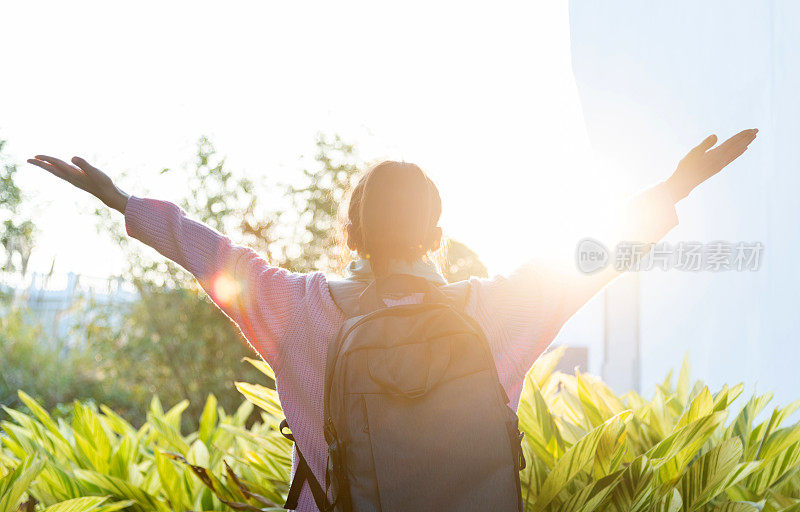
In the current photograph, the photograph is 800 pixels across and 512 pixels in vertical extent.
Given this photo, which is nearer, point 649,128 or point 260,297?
point 260,297

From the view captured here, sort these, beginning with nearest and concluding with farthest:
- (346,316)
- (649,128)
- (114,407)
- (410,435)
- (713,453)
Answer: (410,435), (346,316), (713,453), (649,128), (114,407)

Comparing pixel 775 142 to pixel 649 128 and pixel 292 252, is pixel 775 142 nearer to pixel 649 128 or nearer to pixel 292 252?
pixel 649 128

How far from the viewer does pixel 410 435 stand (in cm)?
133

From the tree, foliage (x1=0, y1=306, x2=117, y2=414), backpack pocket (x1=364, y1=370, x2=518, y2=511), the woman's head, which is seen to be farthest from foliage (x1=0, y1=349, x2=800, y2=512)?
foliage (x1=0, y1=306, x2=117, y2=414)

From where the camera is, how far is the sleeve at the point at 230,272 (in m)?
1.50

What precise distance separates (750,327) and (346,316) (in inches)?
130

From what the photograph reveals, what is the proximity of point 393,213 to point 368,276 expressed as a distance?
0.14 m

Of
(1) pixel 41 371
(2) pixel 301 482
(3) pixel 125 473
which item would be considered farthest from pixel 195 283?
(2) pixel 301 482

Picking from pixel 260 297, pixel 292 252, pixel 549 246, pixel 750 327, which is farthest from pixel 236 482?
pixel 292 252

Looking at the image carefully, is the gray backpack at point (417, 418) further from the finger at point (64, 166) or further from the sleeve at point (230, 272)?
the finger at point (64, 166)

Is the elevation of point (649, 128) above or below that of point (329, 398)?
above

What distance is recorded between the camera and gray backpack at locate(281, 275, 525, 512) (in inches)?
52.2

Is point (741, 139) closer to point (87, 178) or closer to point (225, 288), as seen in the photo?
point (225, 288)

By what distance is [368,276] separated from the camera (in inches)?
59.0
